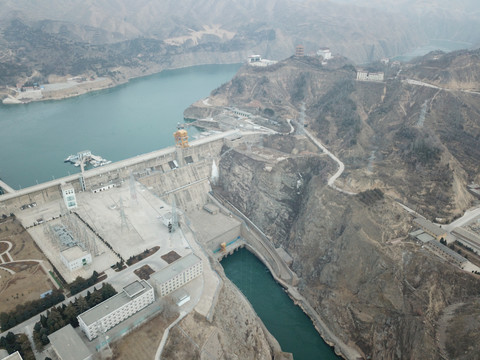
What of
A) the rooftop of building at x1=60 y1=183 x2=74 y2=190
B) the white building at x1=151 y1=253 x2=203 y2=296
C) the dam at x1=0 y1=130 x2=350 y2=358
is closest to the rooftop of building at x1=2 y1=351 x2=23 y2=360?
the dam at x1=0 y1=130 x2=350 y2=358

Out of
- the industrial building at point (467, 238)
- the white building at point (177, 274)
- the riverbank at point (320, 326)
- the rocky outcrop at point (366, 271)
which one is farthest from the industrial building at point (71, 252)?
the industrial building at point (467, 238)

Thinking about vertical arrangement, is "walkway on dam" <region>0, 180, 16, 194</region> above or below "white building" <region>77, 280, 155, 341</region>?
below

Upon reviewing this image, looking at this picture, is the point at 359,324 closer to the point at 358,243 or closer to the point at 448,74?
the point at 358,243

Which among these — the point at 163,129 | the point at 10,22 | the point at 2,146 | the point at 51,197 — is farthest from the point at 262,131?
the point at 10,22

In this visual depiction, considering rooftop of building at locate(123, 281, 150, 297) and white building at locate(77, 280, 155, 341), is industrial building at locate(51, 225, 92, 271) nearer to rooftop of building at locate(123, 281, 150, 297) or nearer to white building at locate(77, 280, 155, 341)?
white building at locate(77, 280, 155, 341)

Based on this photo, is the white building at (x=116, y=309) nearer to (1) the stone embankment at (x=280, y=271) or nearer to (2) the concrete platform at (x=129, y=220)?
(2) the concrete platform at (x=129, y=220)

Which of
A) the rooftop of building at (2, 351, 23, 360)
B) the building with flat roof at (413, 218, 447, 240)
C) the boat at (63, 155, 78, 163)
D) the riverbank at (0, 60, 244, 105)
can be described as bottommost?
the riverbank at (0, 60, 244, 105)

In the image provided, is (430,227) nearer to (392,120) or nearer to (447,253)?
(447,253)
